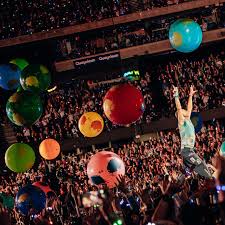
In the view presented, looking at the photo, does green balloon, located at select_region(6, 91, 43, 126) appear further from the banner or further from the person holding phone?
the banner

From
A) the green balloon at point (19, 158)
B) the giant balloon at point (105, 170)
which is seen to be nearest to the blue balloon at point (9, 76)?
the green balloon at point (19, 158)

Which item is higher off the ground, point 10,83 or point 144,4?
point 144,4

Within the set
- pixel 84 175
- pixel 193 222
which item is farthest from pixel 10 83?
pixel 193 222

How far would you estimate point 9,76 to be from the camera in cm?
769

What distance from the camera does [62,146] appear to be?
16.7m

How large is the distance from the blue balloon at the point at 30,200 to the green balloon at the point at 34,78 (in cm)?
146

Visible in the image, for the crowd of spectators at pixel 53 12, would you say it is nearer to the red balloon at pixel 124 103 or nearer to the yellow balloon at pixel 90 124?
the yellow balloon at pixel 90 124

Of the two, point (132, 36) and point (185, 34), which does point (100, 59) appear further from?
point (185, 34)

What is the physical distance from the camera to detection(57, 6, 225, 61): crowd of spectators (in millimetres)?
18594

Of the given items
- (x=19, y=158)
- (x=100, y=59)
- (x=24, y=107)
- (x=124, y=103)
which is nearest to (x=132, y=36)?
(x=100, y=59)

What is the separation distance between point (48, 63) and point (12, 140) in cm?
321

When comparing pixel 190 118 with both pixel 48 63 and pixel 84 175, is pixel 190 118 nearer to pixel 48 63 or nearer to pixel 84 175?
pixel 84 175

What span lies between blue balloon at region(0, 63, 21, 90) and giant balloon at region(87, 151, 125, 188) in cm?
232

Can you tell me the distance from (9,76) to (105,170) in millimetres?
2555
